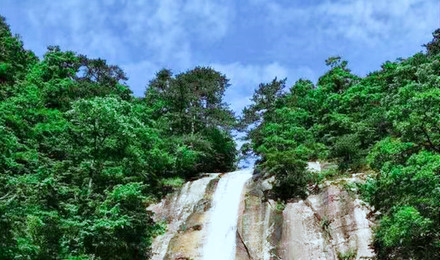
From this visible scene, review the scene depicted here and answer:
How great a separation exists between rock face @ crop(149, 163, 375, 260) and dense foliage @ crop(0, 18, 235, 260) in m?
1.71

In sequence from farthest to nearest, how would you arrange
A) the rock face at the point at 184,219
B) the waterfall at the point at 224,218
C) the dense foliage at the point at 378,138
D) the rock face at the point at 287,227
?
the rock face at the point at 184,219, the waterfall at the point at 224,218, the rock face at the point at 287,227, the dense foliage at the point at 378,138

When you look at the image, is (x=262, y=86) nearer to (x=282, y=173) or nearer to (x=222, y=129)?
(x=222, y=129)

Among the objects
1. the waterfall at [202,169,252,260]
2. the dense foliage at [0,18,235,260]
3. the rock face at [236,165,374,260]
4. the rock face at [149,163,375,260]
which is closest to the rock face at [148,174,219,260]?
the rock face at [149,163,375,260]

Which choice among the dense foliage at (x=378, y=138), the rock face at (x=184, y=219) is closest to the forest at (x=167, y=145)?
the dense foliage at (x=378, y=138)

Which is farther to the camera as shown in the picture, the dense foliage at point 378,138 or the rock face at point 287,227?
the rock face at point 287,227

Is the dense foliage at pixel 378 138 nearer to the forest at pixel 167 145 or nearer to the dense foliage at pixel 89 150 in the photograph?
the forest at pixel 167 145

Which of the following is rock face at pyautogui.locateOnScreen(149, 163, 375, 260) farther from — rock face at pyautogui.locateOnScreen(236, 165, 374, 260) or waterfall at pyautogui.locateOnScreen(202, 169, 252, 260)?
waterfall at pyautogui.locateOnScreen(202, 169, 252, 260)

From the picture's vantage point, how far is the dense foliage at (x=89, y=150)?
39.9ft

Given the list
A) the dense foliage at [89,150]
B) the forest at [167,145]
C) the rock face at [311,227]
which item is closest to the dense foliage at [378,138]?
the forest at [167,145]

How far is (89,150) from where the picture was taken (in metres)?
15.3

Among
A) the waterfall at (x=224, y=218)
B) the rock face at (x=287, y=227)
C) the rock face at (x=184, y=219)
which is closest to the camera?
the rock face at (x=287, y=227)

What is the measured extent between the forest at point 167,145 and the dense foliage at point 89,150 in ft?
0.22

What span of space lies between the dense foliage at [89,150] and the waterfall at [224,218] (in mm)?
2748

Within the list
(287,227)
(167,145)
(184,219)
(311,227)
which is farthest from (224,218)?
(167,145)
